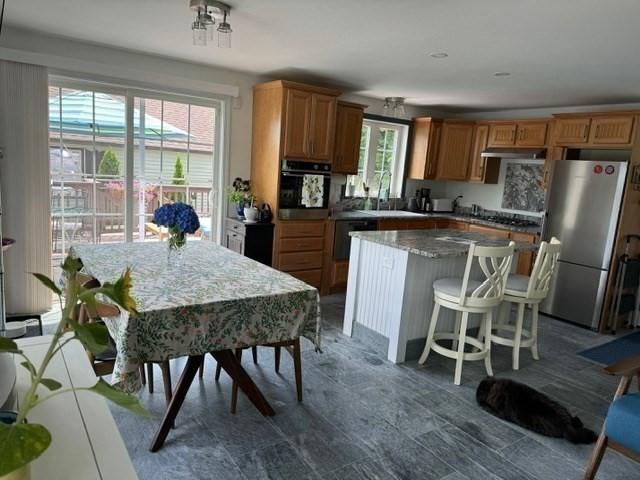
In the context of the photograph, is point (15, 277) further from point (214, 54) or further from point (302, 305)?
point (302, 305)

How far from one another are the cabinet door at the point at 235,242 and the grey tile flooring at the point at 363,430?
1.50 m

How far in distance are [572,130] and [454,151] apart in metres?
1.60

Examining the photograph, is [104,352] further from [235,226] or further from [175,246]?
[235,226]

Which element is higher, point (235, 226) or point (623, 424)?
point (235, 226)

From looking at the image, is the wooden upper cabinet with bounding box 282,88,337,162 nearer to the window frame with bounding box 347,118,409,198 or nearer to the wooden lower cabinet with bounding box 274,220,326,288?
the wooden lower cabinet with bounding box 274,220,326,288

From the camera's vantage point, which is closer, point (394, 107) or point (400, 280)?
point (400, 280)

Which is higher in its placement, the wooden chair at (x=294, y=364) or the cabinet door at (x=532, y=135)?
the cabinet door at (x=532, y=135)

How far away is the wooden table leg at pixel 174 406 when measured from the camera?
7.14 feet

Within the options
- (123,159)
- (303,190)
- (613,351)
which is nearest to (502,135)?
(303,190)

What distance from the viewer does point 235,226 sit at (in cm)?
472

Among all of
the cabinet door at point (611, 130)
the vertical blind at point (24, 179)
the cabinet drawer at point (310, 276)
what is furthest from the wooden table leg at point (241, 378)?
the cabinet door at point (611, 130)

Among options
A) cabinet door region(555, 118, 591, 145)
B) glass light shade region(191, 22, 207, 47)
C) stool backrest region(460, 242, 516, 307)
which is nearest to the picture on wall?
cabinet door region(555, 118, 591, 145)

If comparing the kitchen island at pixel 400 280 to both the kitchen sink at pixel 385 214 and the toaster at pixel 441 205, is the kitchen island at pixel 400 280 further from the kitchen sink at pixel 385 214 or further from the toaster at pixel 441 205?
the toaster at pixel 441 205

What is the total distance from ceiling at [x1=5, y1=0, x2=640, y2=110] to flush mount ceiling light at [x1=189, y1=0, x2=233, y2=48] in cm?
9
